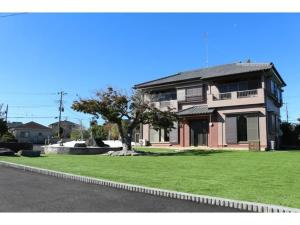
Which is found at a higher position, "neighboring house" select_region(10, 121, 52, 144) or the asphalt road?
"neighboring house" select_region(10, 121, 52, 144)

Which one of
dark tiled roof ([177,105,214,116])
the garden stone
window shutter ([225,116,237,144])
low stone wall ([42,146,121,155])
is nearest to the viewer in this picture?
the garden stone

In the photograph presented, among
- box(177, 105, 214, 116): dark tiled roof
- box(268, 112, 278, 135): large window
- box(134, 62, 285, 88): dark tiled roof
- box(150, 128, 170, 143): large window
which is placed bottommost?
box(150, 128, 170, 143): large window

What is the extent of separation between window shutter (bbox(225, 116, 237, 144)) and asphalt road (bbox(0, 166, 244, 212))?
19.4 metres

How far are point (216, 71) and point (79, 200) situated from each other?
24.9 m

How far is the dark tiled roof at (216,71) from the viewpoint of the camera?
2783 centimetres

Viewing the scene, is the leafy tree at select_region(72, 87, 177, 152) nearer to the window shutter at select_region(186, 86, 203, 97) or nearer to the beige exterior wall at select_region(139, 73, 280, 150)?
the beige exterior wall at select_region(139, 73, 280, 150)

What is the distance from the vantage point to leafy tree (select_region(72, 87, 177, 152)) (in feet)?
81.3

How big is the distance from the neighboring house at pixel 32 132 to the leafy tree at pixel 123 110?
60.8m

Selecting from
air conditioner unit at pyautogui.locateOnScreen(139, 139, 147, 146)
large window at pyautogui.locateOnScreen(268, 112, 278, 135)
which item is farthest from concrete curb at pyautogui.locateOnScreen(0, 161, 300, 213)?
air conditioner unit at pyautogui.locateOnScreen(139, 139, 147, 146)

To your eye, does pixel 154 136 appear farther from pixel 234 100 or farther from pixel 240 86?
pixel 240 86

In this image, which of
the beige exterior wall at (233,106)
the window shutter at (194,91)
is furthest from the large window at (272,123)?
the window shutter at (194,91)

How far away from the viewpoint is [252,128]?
27.8 metres

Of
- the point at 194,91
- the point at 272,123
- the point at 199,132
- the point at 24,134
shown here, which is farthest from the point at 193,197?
the point at 24,134
